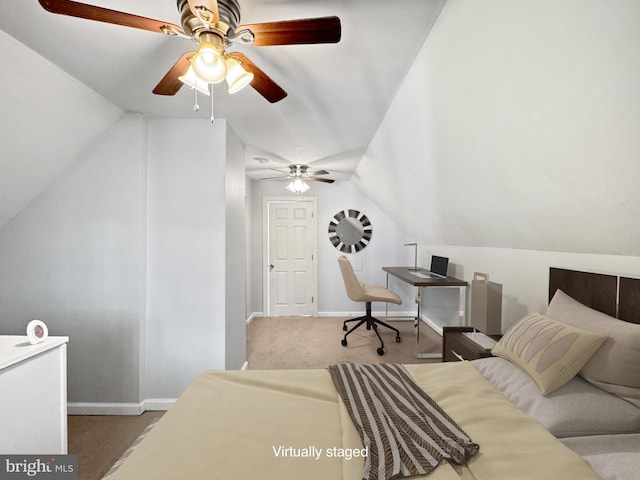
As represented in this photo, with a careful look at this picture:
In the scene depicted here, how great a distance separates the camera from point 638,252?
157 cm

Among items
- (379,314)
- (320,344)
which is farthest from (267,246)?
(379,314)

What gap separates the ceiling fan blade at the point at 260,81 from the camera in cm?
127

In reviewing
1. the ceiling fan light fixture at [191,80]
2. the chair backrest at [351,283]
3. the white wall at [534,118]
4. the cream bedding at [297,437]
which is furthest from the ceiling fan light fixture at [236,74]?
the chair backrest at [351,283]

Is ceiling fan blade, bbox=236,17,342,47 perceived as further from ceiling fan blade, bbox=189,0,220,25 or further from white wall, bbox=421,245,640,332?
white wall, bbox=421,245,640,332

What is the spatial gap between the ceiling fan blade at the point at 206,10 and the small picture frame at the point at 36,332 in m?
1.66

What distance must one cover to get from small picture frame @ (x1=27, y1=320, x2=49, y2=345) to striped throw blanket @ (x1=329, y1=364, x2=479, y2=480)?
1.57m

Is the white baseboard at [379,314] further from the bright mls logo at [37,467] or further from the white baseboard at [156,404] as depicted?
the bright mls logo at [37,467]

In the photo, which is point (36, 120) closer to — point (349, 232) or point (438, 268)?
point (349, 232)

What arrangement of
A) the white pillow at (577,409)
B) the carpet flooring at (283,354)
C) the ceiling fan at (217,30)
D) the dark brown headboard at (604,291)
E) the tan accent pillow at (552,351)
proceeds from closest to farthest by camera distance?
1. the ceiling fan at (217,30)
2. the white pillow at (577,409)
3. the tan accent pillow at (552,351)
4. the dark brown headboard at (604,291)
5. the carpet flooring at (283,354)

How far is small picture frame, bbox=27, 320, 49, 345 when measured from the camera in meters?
1.54

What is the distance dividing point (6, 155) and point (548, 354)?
3283mm

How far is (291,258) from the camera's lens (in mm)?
5250

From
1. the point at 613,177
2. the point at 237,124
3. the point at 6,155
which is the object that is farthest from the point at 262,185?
the point at 613,177

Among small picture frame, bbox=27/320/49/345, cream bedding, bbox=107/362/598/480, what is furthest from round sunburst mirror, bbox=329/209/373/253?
small picture frame, bbox=27/320/49/345
